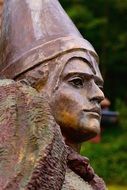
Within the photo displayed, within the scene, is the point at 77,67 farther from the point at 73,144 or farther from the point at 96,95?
the point at 73,144

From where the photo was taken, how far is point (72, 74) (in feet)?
12.1

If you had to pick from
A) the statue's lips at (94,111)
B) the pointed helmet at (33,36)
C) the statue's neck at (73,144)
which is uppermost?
the pointed helmet at (33,36)

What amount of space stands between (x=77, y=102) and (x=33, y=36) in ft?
1.11

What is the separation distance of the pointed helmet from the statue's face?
3.9 inches

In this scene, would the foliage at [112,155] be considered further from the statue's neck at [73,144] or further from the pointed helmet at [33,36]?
the statue's neck at [73,144]

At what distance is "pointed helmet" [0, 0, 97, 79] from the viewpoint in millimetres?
3762

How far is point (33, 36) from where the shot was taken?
381 centimetres

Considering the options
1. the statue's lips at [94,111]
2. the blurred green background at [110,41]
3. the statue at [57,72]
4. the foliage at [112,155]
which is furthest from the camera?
the blurred green background at [110,41]

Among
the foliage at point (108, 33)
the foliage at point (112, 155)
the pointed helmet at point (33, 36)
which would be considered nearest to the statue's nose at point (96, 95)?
the pointed helmet at point (33, 36)

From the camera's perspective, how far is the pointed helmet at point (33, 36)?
12.3ft

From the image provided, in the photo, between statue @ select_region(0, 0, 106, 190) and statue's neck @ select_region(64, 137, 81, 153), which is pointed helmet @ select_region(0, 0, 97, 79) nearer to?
statue @ select_region(0, 0, 106, 190)

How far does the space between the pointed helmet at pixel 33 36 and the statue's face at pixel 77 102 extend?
0.33 ft

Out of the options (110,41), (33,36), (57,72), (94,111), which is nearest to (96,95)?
(94,111)

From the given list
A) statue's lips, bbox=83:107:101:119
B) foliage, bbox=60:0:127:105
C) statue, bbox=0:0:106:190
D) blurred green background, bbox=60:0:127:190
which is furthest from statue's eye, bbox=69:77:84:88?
foliage, bbox=60:0:127:105
